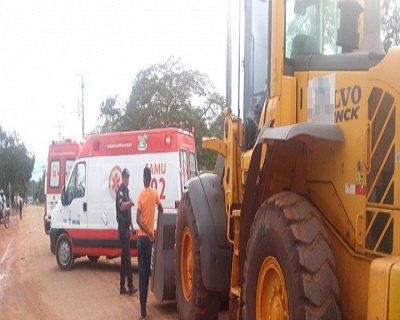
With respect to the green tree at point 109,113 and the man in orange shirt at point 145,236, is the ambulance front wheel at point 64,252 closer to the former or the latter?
the man in orange shirt at point 145,236

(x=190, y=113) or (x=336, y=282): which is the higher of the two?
(x=190, y=113)

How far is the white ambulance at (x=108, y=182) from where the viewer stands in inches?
489

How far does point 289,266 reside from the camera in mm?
4031

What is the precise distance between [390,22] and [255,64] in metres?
1.15

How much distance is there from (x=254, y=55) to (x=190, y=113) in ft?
80.8

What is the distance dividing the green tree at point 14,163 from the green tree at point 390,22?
65.1 m

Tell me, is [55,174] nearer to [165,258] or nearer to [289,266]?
[165,258]

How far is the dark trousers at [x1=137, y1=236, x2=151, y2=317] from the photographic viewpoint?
321 inches

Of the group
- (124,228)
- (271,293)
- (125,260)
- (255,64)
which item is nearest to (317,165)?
(271,293)

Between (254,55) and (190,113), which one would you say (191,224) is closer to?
(254,55)

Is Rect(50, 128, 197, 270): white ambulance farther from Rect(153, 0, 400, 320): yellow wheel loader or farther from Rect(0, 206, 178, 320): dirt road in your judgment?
Rect(153, 0, 400, 320): yellow wheel loader

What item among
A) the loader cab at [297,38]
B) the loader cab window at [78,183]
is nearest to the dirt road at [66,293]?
the loader cab window at [78,183]

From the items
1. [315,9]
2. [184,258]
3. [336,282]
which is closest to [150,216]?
[184,258]

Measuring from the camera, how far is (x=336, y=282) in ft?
12.8
